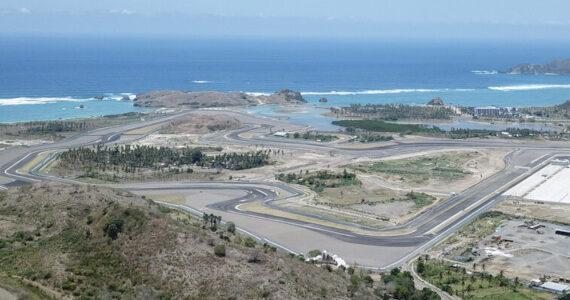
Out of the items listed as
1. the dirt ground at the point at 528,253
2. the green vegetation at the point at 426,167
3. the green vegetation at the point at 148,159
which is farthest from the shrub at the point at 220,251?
the green vegetation at the point at 426,167

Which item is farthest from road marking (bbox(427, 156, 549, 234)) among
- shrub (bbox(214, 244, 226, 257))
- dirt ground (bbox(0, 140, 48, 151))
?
dirt ground (bbox(0, 140, 48, 151))

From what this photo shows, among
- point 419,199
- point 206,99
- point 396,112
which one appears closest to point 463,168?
point 419,199

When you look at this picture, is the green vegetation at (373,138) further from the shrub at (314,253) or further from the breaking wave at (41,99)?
the breaking wave at (41,99)

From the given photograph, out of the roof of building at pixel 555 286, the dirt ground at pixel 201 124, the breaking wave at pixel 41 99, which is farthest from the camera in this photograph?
the breaking wave at pixel 41 99

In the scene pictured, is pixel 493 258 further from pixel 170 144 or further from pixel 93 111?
pixel 93 111

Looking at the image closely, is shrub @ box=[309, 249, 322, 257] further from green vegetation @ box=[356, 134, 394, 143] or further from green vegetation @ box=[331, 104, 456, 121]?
green vegetation @ box=[331, 104, 456, 121]

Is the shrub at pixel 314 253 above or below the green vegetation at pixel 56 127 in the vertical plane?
below
